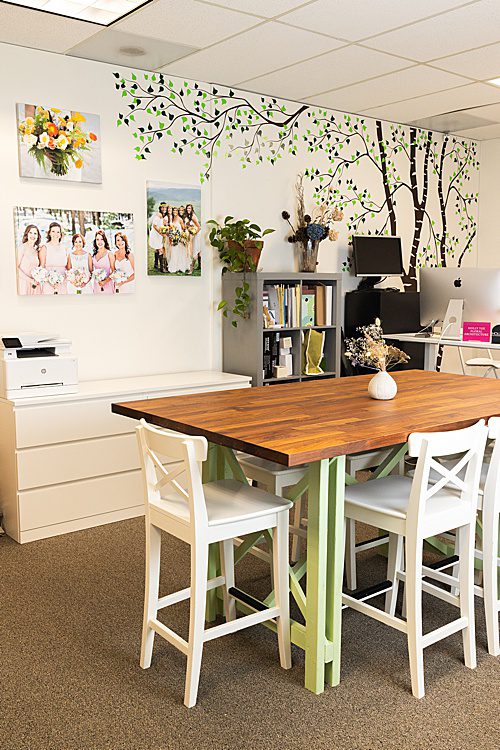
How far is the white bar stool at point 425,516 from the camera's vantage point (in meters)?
2.59

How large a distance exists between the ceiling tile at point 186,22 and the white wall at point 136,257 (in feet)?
2.19

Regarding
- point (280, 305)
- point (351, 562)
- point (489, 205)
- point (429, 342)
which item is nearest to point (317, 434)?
point (351, 562)

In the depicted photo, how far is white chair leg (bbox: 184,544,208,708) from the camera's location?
97.5 inches

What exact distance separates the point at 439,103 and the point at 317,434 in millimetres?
4078

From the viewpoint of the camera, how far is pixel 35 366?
4.15 metres

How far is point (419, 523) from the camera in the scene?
8.50 feet

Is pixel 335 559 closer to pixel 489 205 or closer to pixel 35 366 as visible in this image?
pixel 35 366

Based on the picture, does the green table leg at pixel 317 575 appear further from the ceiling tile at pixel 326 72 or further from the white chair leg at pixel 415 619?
the ceiling tile at pixel 326 72

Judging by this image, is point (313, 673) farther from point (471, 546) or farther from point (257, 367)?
point (257, 367)

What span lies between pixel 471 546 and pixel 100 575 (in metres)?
1.81

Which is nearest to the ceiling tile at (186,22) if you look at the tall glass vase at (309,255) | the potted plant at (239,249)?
the potted plant at (239,249)

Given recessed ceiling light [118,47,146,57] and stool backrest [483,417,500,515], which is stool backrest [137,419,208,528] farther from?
recessed ceiling light [118,47,146,57]

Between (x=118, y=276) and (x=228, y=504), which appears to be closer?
(x=228, y=504)

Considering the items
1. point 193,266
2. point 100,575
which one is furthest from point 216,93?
point 100,575
